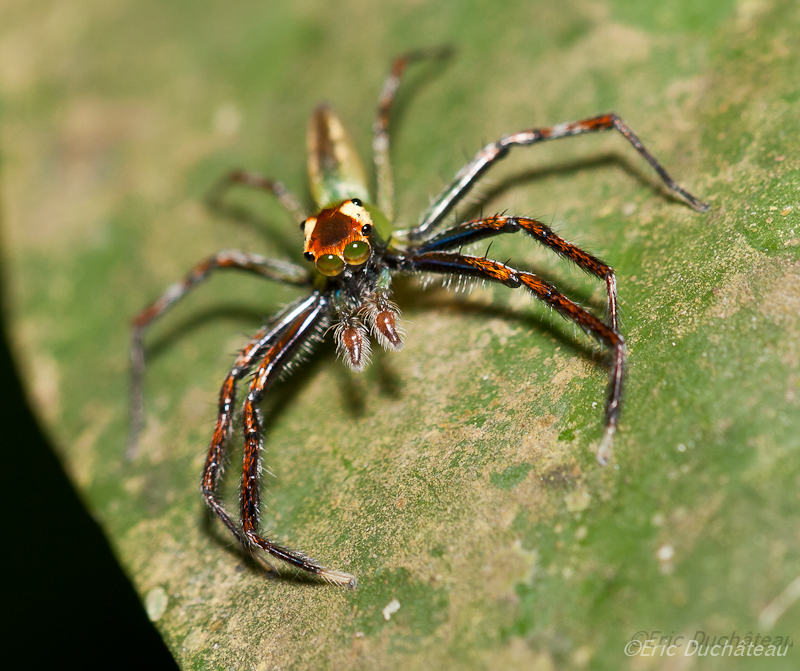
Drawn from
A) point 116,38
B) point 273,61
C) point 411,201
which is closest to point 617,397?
point 411,201

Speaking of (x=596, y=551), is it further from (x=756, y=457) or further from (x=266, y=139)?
(x=266, y=139)

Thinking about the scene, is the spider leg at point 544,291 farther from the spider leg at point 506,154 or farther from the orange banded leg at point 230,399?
the orange banded leg at point 230,399

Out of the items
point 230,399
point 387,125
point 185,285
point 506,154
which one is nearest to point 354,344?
point 230,399

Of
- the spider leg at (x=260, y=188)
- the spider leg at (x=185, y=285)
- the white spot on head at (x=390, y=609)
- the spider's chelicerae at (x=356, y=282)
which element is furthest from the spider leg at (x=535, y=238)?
the white spot on head at (x=390, y=609)

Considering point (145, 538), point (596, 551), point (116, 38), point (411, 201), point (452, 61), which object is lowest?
point (145, 538)

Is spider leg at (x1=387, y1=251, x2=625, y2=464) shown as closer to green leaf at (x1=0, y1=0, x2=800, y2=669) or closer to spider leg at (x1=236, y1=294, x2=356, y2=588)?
green leaf at (x1=0, y1=0, x2=800, y2=669)

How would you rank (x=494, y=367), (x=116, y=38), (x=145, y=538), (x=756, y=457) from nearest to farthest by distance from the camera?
(x=756, y=457), (x=494, y=367), (x=145, y=538), (x=116, y=38)

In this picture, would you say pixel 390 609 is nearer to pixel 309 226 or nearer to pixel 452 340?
pixel 452 340

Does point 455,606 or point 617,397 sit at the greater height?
point 617,397
